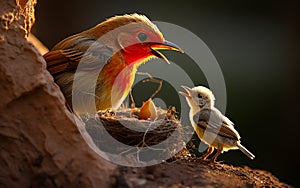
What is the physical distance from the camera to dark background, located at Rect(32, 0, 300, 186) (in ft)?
21.3

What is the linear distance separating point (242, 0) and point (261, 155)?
6.67 feet

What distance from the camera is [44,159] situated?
242cm

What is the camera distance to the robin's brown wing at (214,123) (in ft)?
10.5

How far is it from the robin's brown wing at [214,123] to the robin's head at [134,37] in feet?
1.42

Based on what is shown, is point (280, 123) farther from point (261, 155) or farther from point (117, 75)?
point (117, 75)

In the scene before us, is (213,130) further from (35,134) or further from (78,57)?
(35,134)

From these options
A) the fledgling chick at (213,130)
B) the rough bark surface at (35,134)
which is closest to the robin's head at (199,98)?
the fledgling chick at (213,130)

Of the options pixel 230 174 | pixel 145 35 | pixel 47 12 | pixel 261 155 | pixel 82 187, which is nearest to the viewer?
pixel 82 187

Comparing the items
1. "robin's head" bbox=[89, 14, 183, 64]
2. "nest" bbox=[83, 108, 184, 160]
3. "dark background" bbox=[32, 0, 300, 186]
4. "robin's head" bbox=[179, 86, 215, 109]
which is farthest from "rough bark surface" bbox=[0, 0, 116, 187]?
"dark background" bbox=[32, 0, 300, 186]

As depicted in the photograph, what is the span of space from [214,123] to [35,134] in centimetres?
126

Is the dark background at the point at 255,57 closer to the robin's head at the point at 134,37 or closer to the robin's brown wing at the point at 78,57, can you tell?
the robin's head at the point at 134,37

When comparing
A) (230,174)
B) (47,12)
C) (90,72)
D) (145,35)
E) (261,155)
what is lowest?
(261,155)

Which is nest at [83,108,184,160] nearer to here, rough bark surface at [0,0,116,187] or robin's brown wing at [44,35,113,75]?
robin's brown wing at [44,35,113,75]

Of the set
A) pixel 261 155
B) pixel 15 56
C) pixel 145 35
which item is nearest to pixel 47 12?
pixel 261 155
